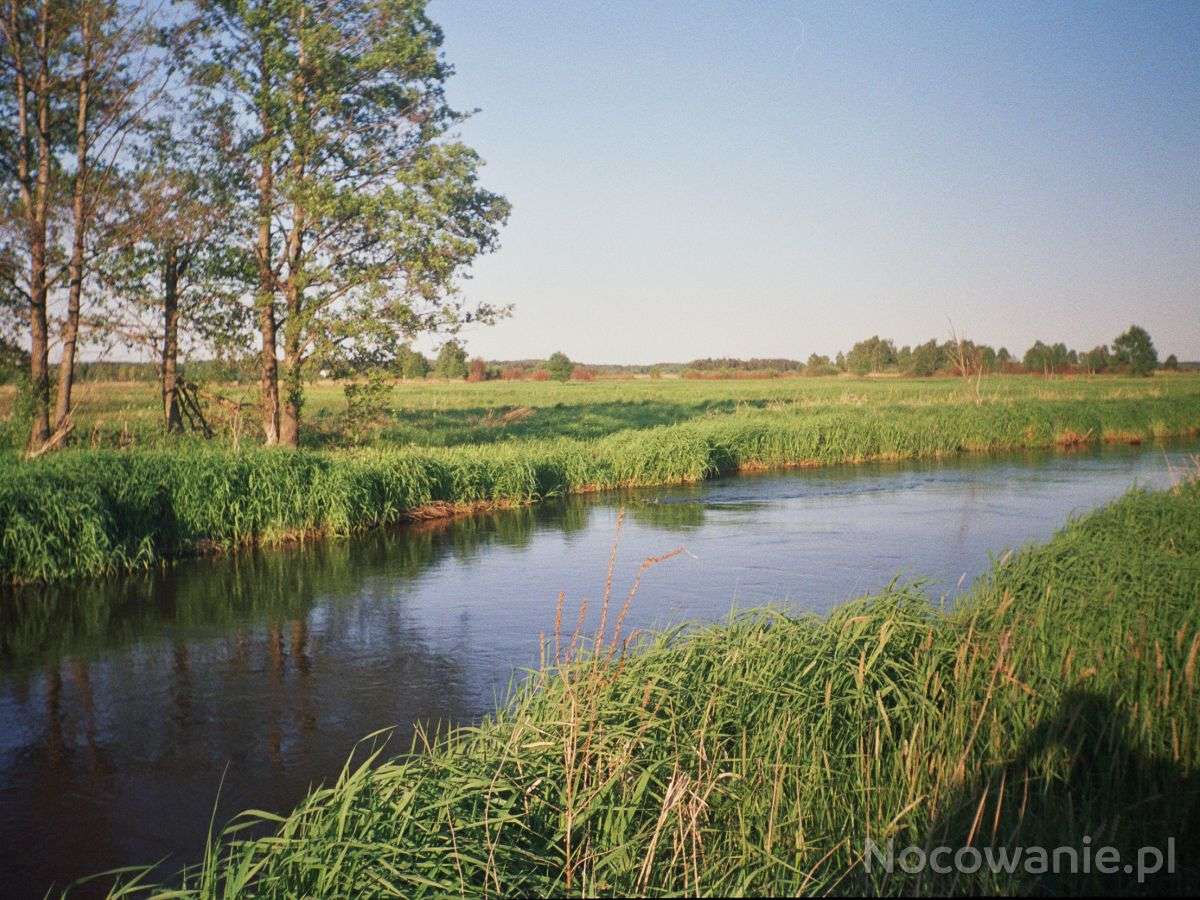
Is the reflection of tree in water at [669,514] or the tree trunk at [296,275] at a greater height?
the tree trunk at [296,275]

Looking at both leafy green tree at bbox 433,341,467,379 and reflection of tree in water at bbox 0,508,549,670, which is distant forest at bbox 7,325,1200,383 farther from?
reflection of tree in water at bbox 0,508,549,670

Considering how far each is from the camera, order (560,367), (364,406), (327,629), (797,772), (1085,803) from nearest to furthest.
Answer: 1. (1085,803)
2. (797,772)
3. (327,629)
4. (364,406)
5. (560,367)

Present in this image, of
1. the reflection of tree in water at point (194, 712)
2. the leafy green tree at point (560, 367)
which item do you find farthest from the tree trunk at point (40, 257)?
the leafy green tree at point (560, 367)

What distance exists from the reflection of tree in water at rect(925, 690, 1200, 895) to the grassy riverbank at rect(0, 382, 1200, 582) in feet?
39.1

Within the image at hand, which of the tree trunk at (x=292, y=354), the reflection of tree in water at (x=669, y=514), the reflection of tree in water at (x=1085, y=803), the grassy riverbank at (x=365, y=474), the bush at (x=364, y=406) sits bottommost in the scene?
the reflection of tree in water at (x=669, y=514)

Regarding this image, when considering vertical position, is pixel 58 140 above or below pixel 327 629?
above

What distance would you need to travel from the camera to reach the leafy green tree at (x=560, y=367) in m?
86.4

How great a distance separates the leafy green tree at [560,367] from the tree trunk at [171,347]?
6462 centimetres

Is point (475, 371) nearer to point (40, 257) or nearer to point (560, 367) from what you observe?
point (560, 367)

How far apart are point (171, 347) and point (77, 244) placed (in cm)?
285

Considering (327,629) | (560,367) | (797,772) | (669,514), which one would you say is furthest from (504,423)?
(560,367)

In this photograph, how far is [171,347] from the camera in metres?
21.0

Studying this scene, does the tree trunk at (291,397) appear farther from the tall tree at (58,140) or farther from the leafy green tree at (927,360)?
the leafy green tree at (927,360)

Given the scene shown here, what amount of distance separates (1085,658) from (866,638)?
1.30 metres
